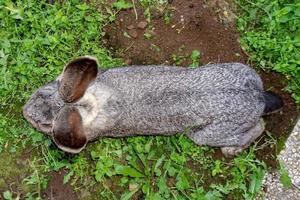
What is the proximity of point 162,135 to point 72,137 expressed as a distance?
112cm

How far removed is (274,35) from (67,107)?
220 centimetres

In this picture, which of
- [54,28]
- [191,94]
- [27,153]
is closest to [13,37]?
[54,28]

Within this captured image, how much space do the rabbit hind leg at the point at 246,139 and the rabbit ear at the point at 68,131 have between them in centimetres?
147

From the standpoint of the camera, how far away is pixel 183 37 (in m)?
6.36

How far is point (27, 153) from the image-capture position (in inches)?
248

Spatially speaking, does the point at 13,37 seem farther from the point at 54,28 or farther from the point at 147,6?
the point at 147,6

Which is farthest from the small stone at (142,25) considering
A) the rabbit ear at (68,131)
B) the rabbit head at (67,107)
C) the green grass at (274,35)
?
the rabbit ear at (68,131)

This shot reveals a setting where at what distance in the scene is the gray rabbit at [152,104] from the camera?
17.5 ft

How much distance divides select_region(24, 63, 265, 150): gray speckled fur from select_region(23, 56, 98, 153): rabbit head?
18mm

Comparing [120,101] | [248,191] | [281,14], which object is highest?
[281,14]

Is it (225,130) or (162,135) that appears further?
(162,135)

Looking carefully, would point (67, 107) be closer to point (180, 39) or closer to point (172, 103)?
point (172, 103)

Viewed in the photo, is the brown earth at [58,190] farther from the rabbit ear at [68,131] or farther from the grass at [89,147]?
the rabbit ear at [68,131]

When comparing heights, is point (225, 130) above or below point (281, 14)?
below
